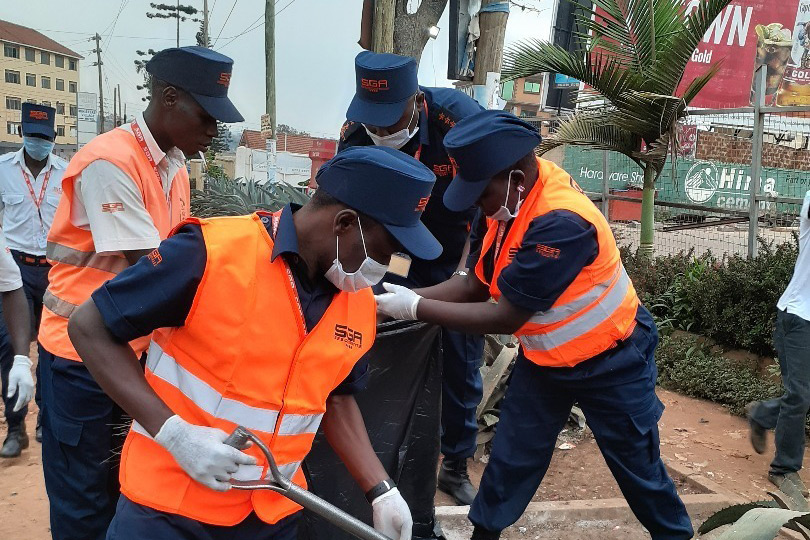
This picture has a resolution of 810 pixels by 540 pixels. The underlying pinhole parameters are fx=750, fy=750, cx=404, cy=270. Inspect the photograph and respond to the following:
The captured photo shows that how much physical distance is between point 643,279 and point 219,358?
694 centimetres

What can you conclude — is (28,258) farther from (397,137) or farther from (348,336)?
(348,336)

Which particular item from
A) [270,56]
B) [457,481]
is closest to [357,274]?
[457,481]

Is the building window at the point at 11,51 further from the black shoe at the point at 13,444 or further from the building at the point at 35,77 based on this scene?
the black shoe at the point at 13,444

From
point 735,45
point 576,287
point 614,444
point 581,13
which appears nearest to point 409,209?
point 576,287

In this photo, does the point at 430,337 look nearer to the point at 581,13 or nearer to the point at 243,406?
the point at 243,406

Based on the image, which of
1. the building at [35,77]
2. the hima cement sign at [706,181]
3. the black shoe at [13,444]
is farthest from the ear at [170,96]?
the building at [35,77]

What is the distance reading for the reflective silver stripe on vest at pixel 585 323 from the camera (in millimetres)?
2742

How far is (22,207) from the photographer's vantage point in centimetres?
576

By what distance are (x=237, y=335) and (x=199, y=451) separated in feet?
0.85

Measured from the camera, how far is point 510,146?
2.57m

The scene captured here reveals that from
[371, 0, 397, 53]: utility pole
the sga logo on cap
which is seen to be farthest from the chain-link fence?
the sga logo on cap

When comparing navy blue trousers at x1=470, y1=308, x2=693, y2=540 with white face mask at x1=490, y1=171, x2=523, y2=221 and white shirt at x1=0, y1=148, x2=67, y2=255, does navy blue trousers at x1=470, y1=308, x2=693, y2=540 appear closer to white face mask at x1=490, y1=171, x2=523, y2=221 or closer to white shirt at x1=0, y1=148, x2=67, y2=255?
white face mask at x1=490, y1=171, x2=523, y2=221

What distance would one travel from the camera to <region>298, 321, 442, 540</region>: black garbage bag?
2680mm

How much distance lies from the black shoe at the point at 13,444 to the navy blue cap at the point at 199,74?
3.33 meters
